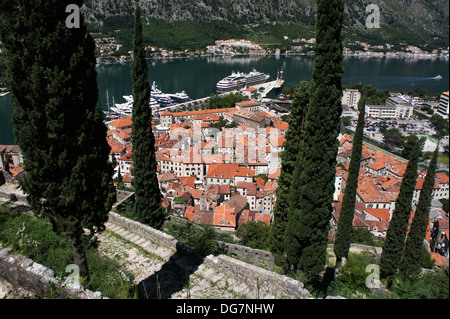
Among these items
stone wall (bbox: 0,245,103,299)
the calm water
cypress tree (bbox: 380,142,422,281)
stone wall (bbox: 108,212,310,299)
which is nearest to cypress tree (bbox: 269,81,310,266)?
stone wall (bbox: 108,212,310,299)

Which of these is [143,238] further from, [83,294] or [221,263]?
[83,294]

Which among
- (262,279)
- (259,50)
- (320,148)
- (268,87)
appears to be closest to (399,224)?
(320,148)

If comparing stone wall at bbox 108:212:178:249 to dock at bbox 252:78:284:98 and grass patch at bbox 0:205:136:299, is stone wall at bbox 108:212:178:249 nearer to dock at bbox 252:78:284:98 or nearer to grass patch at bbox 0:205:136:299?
grass patch at bbox 0:205:136:299

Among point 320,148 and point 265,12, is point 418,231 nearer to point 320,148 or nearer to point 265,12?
point 320,148

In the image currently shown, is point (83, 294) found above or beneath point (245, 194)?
above

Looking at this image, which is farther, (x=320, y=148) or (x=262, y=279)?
(x=320, y=148)

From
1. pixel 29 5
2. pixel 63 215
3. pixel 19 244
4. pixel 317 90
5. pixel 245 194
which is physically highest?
pixel 29 5
